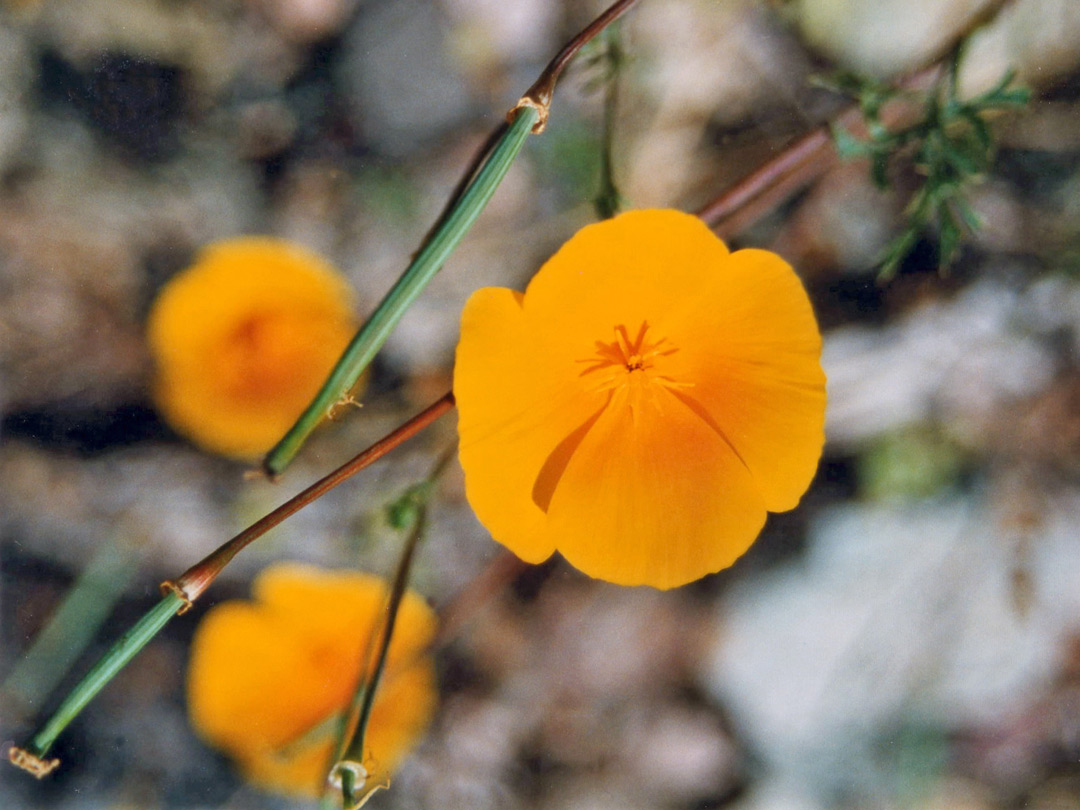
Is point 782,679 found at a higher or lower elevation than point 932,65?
lower

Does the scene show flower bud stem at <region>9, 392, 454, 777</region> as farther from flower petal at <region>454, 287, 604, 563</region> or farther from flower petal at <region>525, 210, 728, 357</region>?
flower petal at <region>525, 210, 728, 357</region>

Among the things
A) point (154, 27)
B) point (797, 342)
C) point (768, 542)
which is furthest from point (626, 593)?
point (154, 27)

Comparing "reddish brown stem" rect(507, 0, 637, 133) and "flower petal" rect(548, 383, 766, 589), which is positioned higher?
"reddish brown stem" rect(507, 0, 637, 133)

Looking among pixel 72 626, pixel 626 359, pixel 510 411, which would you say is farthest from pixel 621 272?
pixel 72 626

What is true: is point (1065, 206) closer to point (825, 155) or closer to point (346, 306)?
point (825, 155)

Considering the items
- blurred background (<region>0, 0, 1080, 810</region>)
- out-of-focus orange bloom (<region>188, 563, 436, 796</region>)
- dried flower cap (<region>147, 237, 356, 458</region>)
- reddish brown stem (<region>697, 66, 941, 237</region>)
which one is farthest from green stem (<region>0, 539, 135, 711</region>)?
reddish brown stem (<region>697, 66, 941, 237</region>)

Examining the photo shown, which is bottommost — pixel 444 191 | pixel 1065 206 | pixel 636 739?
pixel 636 739
